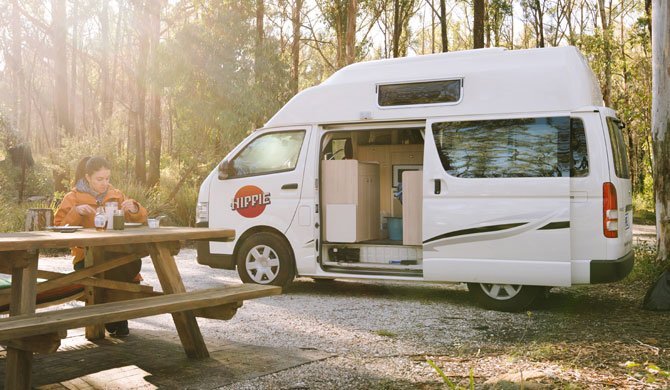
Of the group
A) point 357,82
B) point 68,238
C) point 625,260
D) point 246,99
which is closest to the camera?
point 68,238

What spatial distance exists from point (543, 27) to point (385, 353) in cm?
3314

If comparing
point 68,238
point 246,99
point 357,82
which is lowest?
point 68,238

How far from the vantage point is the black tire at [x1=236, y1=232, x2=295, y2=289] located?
27.6 feet

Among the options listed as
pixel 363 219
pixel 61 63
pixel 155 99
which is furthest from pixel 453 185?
pixel 61 63

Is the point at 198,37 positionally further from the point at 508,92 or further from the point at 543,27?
the point at 543,27

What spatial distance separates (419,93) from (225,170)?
248cm

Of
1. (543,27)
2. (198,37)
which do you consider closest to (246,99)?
(198,37)

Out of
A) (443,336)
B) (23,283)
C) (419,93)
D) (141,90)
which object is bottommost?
(443,336)

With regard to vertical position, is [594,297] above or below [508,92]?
below

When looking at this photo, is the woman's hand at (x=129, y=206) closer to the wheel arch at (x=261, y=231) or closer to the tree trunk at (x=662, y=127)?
the wheel arch at (x=261, y=231)

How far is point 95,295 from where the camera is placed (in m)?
5.46

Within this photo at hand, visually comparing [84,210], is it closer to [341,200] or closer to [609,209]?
[341,200]

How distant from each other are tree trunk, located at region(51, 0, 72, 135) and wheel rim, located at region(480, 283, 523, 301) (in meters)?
18.3

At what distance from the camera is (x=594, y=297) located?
8.43 meters
